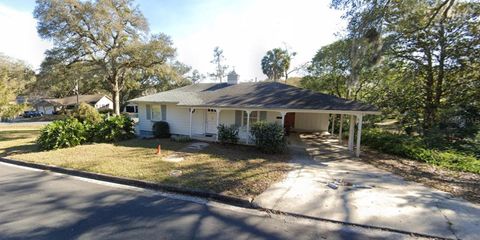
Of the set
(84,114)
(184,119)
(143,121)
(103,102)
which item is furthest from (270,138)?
(103,102)

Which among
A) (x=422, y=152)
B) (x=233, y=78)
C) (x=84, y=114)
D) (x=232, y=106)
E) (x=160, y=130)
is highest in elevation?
(x=233, y=78)

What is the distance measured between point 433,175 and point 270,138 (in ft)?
17.9

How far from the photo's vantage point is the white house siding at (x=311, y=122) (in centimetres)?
1780

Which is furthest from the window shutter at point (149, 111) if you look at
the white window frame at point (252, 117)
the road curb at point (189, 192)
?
the road curb at point (189, 192)

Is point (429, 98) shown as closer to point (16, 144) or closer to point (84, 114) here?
point (84, 114)

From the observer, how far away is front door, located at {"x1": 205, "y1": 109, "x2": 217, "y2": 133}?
1405 centimetres

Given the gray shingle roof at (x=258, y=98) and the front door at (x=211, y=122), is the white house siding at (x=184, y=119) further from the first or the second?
the gray shingle roof at (x=258, y=98)

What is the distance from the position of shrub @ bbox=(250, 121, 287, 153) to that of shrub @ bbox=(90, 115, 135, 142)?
8045mm

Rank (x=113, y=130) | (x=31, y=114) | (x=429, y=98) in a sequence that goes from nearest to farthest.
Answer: (x=113, y=130) < (x=429, y=98) < (x=31, y=114)

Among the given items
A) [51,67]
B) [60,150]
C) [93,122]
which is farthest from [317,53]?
[51,67]

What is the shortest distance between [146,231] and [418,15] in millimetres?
14991

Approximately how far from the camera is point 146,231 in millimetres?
3771

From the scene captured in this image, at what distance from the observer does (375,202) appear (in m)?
5.00

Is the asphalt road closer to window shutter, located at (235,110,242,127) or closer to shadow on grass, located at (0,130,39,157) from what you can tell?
shadow on grass, located at (0,130,39,157)
